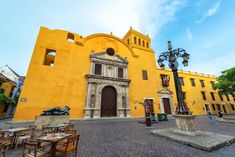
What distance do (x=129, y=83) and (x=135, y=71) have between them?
2.92 m

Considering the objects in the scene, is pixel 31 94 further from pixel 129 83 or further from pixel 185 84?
pixel 185 84

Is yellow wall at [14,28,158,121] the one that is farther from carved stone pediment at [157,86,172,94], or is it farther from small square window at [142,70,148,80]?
carved stone pediment at [157,86,172,94]

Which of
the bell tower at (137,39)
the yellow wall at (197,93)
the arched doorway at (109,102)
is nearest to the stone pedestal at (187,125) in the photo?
the arched doorway at (109,102)

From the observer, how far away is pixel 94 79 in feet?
47.6

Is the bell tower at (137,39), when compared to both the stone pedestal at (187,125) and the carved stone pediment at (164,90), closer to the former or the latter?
the carved stone pediment at (164,90)

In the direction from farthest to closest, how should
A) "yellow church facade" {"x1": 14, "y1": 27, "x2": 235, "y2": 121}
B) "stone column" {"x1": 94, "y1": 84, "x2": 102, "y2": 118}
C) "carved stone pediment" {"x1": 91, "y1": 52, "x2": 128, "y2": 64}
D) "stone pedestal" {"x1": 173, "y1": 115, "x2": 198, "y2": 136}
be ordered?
"carved stone pediment" {"x1": 91, "y1": 52, "x2": 128, "y2": 64}, "stone column" {"x1": 94, "y1": 84, "x2": 102, "y2": 118}, "yellow church facade" {"x1": 14, "y1": 27, "x2": 235, "y2": 121}, "stone pedestal" {"x1": 173, "y1": 115, "x2": 198, "y2": 136}

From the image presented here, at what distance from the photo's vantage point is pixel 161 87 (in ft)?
63.8

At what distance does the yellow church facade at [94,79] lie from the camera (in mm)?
12000

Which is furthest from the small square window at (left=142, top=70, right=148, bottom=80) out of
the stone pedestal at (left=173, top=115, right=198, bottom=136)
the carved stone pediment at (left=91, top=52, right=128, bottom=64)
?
the stone pedestal at (left=173, top=115, right=198, bottom=136)

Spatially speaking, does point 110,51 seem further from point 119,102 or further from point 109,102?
point 119,102

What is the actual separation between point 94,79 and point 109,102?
3.98 meters

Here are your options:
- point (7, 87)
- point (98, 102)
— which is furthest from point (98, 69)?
point (7, 87)

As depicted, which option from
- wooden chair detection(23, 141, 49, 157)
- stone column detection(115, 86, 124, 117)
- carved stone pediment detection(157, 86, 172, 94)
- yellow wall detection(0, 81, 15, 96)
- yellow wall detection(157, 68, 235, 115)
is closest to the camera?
wooden chair detection(23, 141, 49, 157)

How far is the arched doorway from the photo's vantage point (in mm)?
14062
